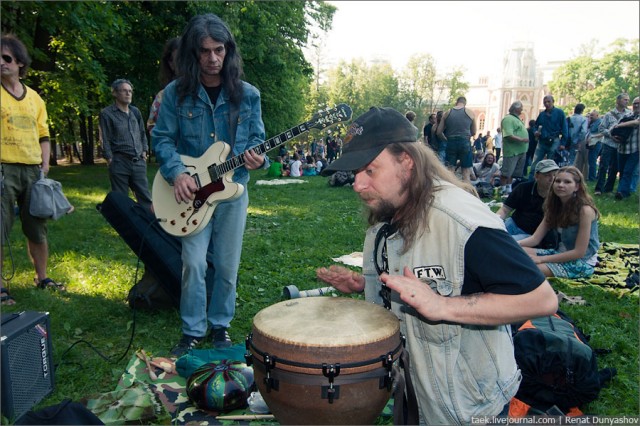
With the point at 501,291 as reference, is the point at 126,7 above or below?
above

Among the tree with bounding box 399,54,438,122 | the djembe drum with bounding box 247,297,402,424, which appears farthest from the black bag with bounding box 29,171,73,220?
the tree with bounding box 399,54,438,122

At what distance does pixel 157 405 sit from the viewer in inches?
119

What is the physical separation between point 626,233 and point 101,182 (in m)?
14.3

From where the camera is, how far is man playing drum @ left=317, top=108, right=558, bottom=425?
68.9 inches

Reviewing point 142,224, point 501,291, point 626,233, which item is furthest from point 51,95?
point 501,291

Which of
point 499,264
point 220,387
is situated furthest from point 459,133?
point 499,264

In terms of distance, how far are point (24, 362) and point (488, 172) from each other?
37.8 feet

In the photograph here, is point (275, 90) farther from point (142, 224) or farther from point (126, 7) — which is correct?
point (142, 224)

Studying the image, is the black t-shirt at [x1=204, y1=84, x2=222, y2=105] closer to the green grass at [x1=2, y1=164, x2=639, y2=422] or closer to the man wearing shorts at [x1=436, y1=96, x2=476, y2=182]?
the green grass at [x1=2, y1=164, x2=639, y2=422]

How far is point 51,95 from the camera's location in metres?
15.0

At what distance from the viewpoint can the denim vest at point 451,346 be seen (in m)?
1.91

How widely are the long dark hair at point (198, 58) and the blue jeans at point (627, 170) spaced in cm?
915

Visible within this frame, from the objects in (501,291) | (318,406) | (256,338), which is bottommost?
(318,406)

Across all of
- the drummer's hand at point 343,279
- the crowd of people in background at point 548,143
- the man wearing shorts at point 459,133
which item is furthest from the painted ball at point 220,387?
the man wearing shorts at point 459,133
